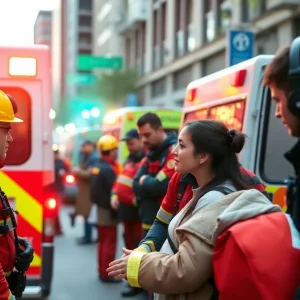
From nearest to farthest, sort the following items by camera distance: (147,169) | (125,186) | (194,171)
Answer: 1. (194,171)
2. (147,169)
3. (125,186)

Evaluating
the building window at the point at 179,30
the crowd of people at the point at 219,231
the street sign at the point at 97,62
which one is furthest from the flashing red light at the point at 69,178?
the street sign at the point at 97,62

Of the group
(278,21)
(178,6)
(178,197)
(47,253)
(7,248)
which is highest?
(178,6)

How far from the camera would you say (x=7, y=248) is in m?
3.59

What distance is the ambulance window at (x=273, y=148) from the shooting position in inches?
231

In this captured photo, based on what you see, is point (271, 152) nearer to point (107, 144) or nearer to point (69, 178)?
point (107, 144)

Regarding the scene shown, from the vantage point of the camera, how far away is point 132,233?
8703mm

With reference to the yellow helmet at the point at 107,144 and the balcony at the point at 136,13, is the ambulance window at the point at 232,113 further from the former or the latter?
the balcony at the point at 136,13

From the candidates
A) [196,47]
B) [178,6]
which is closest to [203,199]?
[196,47]

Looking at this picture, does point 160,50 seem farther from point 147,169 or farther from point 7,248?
point 7,248

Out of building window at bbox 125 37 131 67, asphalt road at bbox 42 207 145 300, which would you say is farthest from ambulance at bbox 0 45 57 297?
building window at bbox 125 37 131 67

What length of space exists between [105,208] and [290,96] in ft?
24.0

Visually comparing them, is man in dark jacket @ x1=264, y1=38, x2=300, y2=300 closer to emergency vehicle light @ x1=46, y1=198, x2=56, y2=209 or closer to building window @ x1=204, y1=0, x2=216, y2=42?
emergency vehicle light @ x1=46, y1=198, x2=56, y2=209

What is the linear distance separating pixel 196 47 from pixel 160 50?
284 inches

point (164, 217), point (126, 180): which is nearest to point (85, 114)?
point (126, 180)
